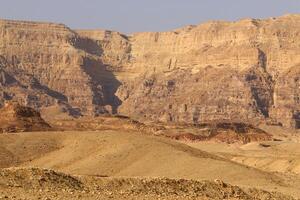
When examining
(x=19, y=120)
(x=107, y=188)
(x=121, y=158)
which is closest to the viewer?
(x=107, y=188)

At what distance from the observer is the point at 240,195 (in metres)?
35.2

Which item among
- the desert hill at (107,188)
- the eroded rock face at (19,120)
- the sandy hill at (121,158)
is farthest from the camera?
the eroded rock face at (19,120)

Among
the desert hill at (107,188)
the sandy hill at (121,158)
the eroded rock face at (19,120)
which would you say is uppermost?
the desert hill at (107,188)

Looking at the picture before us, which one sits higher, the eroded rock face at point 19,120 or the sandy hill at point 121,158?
Result: the sandy hill at point 121,158

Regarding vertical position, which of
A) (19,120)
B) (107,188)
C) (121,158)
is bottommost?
(19,120)

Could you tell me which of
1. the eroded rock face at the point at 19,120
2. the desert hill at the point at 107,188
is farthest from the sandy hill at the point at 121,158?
the eroded rock face at the point at 19,120

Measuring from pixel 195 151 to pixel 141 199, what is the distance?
1061 inches

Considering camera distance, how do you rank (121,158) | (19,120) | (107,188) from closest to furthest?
(107,188), (121,158), (19,120)

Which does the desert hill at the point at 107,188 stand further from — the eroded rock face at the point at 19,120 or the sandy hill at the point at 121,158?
the eroded rock face at the point at 19,120

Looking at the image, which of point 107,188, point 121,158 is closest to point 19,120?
point 121,158

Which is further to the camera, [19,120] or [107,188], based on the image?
[19,120]

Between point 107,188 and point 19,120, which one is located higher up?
point 107,188

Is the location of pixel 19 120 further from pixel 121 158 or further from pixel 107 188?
pixel 107 188

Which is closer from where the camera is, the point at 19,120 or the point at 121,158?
the point at 121,158
